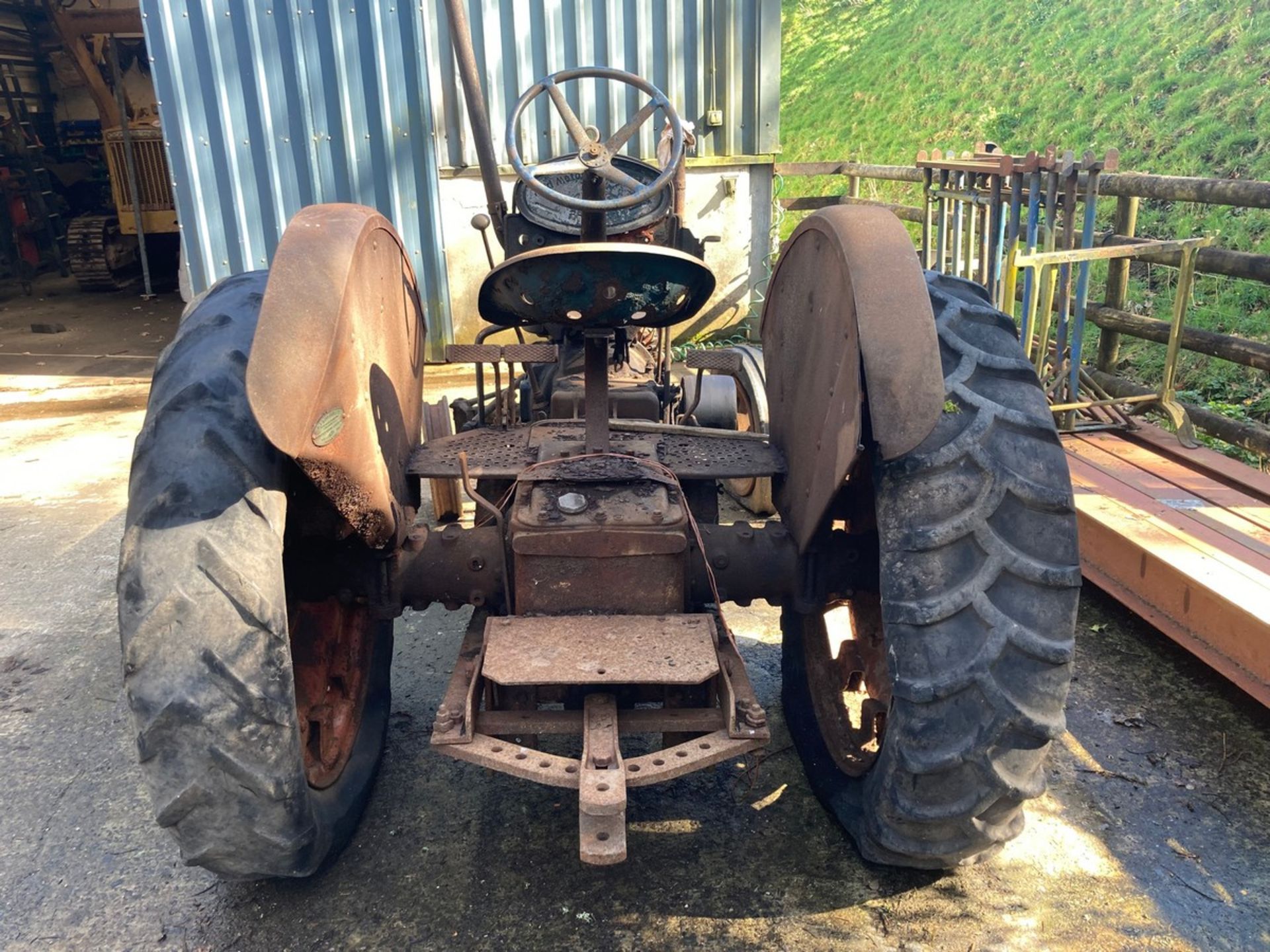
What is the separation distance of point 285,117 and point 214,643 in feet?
21.3

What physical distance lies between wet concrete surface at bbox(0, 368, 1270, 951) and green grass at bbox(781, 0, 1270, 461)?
4329 millimetres

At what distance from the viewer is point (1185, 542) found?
341 cm

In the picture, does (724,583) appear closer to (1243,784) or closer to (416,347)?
(416,347)

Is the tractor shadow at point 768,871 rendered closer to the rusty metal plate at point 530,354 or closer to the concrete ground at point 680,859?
the concrete ground at point 680,859

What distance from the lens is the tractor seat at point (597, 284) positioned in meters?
2.15

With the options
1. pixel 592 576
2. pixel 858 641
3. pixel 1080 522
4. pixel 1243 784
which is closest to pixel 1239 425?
pixel 1080 522

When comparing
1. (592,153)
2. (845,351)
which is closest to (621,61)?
(592,153)

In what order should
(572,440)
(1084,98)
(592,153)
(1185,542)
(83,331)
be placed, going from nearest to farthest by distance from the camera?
(592,153), (572,440), (1185,542), (83,331), (1084,98)

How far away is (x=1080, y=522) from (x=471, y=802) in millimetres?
2453

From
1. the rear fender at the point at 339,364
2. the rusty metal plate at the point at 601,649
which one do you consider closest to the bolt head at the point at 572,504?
the rusty metal plate at the point at 601,649

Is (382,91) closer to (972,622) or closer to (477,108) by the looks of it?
(477,108)

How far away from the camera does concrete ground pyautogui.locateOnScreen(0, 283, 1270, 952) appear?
225cm

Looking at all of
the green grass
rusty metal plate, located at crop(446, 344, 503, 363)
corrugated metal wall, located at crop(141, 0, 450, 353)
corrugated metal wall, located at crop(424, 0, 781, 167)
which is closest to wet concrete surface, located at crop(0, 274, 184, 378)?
corrugated metal wall, located at crop(141, 0, 450, 353)

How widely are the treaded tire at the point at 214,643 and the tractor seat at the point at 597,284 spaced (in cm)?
64
